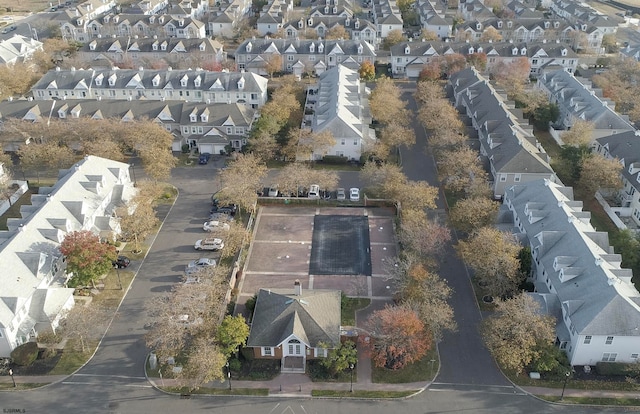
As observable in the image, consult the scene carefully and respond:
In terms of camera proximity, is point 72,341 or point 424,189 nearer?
point 72,341

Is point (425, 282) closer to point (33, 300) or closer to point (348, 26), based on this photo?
point (33, 300)

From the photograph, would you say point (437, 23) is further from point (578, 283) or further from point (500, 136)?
point (578, 283)

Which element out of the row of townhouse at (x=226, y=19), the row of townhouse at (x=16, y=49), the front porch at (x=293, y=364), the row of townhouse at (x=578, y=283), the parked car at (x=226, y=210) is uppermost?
the row of townhouse at (x=578, y=283)

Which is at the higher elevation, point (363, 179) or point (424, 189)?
point (424, 189)

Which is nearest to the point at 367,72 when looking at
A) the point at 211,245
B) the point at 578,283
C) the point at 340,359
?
the point at 211,245

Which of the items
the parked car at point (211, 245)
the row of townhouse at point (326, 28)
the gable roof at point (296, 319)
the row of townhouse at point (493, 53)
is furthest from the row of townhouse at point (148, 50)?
the gable roof at point (296, 319)

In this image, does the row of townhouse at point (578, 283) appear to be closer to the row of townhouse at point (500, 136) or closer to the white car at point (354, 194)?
the row of townhouse at point (500, 136)

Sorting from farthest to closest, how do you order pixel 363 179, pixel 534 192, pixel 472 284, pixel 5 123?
pixel 5 123
pixel 363 179
pixel 534 192
pixel 472 284

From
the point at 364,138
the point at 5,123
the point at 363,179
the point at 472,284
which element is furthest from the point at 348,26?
the point at 472,284
